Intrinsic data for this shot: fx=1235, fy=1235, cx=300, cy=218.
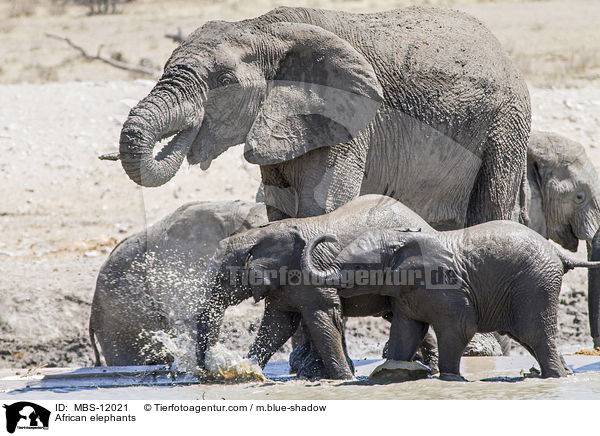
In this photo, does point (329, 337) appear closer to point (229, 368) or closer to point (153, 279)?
point (229, 368)

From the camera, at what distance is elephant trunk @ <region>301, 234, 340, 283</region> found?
6973mm

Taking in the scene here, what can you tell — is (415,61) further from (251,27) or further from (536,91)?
(536,91)

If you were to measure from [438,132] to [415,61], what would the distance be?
0.50 meters

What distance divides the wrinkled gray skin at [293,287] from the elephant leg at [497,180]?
1.42 m

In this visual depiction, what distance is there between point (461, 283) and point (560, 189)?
4435 millimetres

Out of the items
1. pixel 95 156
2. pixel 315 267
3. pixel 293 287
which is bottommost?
pixel 293 287

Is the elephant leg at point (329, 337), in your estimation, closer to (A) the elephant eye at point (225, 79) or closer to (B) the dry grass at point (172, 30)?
(A) the elephant eye at point (225, 79)

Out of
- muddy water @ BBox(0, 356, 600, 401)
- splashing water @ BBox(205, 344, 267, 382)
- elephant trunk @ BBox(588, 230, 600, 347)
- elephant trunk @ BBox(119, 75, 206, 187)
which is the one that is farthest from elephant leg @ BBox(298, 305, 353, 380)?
elephant trunk @ BBox(588, 230, 600, 347)

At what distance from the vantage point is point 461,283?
7129mm

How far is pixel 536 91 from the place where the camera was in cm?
1938

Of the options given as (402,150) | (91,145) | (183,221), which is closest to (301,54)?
(402,150)

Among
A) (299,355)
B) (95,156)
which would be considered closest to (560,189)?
(299,355)

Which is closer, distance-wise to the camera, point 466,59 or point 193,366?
point 193,366
